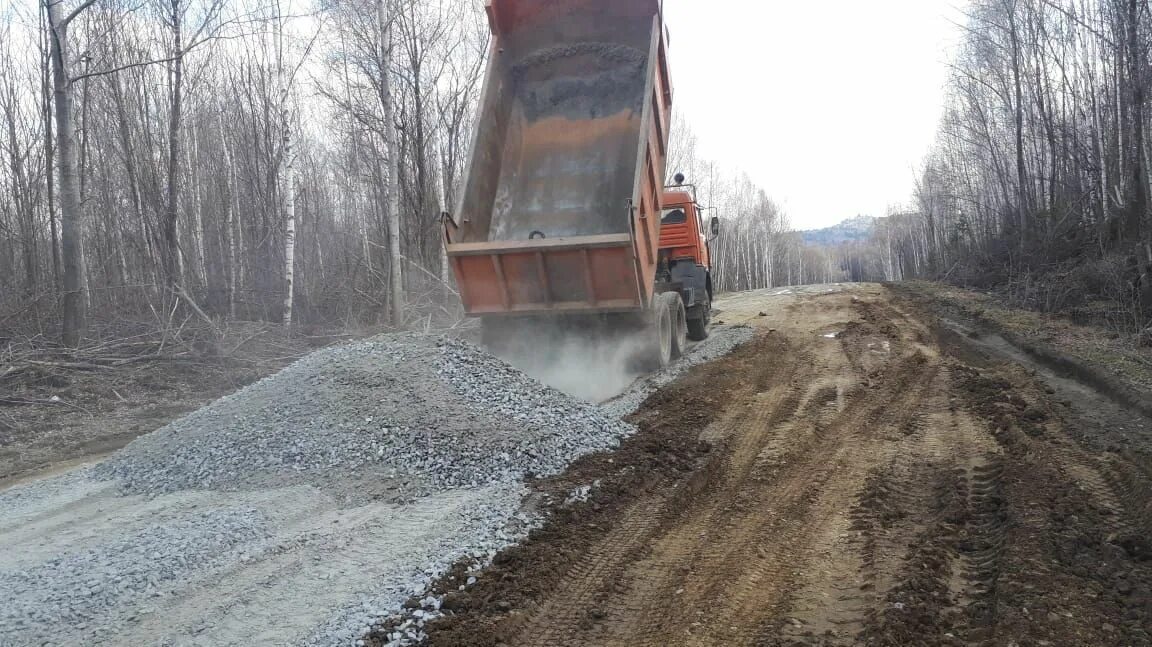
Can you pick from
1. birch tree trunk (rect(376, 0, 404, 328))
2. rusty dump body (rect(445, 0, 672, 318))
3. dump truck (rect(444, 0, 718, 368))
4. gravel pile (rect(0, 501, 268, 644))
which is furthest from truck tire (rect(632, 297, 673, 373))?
birch tree trunk (rect(376, 0, 404, 328))

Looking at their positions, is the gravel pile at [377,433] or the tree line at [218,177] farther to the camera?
the tree line at [218,177]

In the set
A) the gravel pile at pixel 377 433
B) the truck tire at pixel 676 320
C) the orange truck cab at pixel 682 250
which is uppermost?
the orange truck cab at pixel 682 250

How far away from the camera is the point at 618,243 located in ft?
26.3

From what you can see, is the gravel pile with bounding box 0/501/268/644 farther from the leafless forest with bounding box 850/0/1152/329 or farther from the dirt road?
the leafless forest with bounding box 850/0/1152/329

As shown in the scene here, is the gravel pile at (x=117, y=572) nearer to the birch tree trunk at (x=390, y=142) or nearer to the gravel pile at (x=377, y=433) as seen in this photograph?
the gravel pile at (x=377, y=433)

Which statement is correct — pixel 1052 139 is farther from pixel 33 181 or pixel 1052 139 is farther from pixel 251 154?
pixel 33 181

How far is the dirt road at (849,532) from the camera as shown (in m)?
3.26

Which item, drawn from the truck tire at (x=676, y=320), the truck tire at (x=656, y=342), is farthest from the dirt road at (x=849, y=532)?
the truck tire at (x=676, y=320)

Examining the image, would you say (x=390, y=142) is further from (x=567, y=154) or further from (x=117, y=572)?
(x=117, y=572)

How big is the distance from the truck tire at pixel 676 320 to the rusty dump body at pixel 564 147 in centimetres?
104

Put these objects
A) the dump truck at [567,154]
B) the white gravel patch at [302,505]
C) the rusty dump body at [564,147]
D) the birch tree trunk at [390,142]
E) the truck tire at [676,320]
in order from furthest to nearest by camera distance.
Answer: the birch tree trunk at [390,142]
the truck tire at [676,320]
the dump truck at [567,154]
the rusty dump body at [564,147]
the white gravel patch at [302,505]

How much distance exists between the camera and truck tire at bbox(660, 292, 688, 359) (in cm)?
1034

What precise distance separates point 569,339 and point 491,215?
187 cm

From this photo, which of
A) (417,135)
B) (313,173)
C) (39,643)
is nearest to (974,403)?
(39,643)
